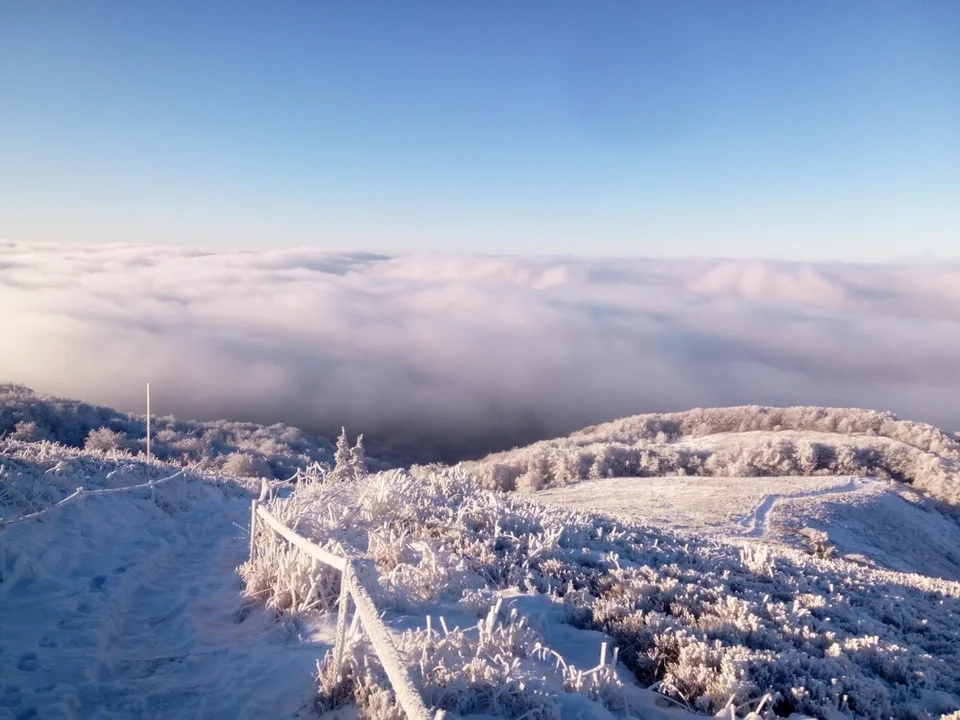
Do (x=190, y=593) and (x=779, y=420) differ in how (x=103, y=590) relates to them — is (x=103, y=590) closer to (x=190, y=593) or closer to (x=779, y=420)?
(x=190, y=593)

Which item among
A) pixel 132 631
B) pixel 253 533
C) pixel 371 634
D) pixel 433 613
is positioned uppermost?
pixel 371 634

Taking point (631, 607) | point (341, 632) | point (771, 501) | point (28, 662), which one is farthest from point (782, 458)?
point (28, 662)

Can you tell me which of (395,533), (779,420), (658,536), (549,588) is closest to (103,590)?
(395,533)

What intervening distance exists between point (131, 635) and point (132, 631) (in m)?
0.11

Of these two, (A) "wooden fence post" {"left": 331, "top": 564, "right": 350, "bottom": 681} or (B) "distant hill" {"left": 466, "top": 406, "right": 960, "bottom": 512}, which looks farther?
(B) "distant hill" {"left": 466, "top": 406, "right": 960, "bottom": 512}

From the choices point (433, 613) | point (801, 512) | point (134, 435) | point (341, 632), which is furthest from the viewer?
point (134, 435)

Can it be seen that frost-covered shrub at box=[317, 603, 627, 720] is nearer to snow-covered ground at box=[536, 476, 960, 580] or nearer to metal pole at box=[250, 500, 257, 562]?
metal pole at box=[250, 500, 257, 562]

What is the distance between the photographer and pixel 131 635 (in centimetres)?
630

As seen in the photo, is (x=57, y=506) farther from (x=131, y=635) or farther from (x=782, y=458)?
(x=782, y=458)

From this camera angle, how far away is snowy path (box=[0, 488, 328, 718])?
4.91 meters

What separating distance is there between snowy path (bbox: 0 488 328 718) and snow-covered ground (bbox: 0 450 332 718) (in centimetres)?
1

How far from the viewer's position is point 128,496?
10.1 m

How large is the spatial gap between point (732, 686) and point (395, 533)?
4413 mm

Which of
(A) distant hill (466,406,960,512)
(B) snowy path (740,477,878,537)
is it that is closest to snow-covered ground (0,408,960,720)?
(B) snowy path (740,477,878,537)
